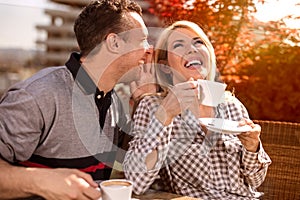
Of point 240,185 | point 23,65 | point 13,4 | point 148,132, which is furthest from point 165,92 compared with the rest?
point 23,65

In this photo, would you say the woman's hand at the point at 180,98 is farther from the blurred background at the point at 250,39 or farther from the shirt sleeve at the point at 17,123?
the blurred background at the point at 250,39

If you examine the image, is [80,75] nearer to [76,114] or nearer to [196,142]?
[76,114]

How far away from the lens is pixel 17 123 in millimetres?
1268

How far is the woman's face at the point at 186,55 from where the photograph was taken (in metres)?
1.71

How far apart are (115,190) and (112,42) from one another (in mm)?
517

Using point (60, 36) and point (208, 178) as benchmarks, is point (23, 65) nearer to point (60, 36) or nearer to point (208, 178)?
point (60, 36)

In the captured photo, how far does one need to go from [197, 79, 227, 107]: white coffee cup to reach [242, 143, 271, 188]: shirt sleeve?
0.69ft

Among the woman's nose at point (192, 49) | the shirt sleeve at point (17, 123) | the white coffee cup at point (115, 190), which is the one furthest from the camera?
the woman's nose at point (192, 49)

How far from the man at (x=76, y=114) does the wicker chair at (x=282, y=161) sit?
633mm

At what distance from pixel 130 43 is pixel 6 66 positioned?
90.0 inches

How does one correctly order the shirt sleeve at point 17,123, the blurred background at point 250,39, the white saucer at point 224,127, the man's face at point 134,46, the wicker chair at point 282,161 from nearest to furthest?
the shirt sleeve at point 17,123
the white saucer at point 224,127
the man's face at point 134,46
the wicker chair at point 282,161
the blurred background at point 250,39

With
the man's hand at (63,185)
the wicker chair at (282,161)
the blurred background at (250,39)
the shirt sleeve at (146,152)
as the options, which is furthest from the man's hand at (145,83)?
the blurred background at (250,39)

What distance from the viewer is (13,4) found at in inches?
124

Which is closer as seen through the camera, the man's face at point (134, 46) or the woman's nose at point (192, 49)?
the man's face at point (134, 46)
